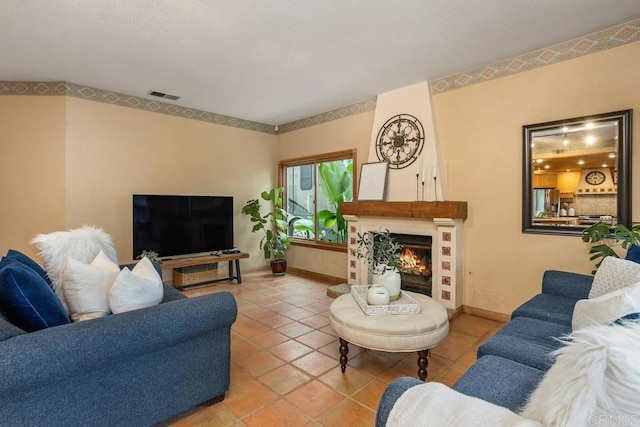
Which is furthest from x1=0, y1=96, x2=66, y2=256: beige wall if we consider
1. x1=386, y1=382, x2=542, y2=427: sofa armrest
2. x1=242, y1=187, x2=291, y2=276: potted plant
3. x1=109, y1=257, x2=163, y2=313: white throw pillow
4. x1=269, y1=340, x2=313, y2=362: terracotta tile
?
x1=386, y1=382, x2=542, y2=427: sofa armrest

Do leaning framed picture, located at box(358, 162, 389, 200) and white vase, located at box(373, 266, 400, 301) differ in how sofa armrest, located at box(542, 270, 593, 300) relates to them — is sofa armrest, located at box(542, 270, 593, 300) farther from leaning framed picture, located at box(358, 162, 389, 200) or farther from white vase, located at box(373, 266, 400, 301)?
leaning framed picture, located at box(358, 162, 389, 200)

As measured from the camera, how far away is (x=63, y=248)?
91.5 inches

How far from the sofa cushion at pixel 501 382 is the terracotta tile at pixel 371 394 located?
2.71 ft

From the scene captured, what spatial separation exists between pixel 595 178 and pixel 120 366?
390 centimetres

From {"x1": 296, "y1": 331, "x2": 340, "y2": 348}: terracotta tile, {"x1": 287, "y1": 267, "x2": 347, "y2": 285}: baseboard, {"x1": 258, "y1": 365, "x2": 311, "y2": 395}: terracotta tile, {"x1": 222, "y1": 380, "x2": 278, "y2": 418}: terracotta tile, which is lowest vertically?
{"x1": 222, "y1": 380, "x2": 278, "y2": 418}: terracotta tile

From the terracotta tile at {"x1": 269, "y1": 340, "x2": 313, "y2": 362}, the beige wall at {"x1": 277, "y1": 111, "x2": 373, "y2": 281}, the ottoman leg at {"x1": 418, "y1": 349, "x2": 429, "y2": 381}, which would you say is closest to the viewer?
the ottoman leg at {"x1": 418, "y1": 349, "x2": 429, "y2": 381}

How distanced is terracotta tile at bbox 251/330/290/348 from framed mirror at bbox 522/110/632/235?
8.81ft

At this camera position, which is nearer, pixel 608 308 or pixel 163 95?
pixel 608 308

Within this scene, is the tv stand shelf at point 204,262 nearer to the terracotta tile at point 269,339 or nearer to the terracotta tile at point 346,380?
the terracotta tile at point 269,339

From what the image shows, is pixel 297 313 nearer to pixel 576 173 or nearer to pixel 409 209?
pixel 409 209

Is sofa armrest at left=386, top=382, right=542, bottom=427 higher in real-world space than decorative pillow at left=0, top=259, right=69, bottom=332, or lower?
lower

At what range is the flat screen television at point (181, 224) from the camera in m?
4.27

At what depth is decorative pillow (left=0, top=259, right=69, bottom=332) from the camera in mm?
1479

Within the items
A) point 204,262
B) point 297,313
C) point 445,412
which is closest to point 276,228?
point 204,262
